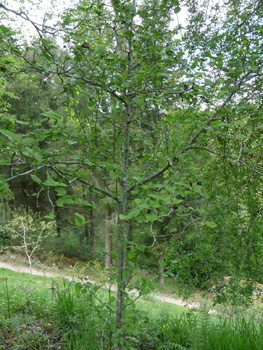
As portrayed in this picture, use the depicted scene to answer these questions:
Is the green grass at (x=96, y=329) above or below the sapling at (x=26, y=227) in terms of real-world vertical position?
above

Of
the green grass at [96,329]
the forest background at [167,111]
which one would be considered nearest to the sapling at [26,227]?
the green grass at [96,329]

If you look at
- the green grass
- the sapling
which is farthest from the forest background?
the sapling

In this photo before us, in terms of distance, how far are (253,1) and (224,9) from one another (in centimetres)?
28

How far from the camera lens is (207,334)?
83.7 inches

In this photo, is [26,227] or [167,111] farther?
[26,227]

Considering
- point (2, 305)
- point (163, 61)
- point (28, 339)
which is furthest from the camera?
point (2, 305)

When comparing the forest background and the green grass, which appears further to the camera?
the green grass

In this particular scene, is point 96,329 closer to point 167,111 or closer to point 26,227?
point 167,111

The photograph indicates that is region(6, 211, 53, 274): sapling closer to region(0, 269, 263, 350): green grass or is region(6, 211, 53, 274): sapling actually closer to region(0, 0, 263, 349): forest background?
region(0, 269, 263, 350): green grass

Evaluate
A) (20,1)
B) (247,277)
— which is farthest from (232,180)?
(20,1)

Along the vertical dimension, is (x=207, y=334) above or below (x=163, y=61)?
below

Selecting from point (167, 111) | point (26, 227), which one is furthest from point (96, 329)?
point (26, 227)

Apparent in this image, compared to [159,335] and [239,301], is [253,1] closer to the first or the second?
[239,301]

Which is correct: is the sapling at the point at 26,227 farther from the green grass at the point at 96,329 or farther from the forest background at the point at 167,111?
the forest background at the point at 167,111
